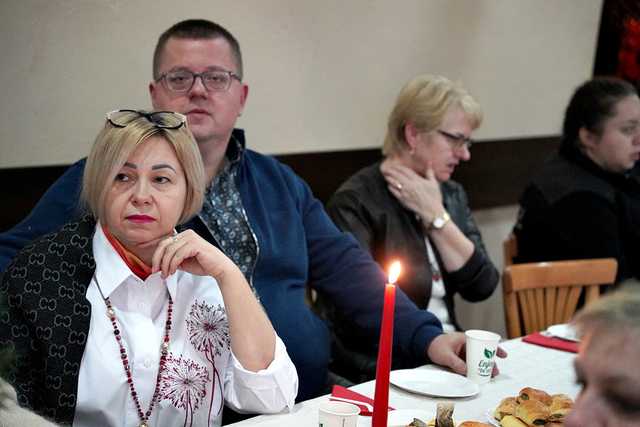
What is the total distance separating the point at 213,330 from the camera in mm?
1766

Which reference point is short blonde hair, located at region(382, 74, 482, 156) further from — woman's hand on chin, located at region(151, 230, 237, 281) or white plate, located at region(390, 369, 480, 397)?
woman's hand on chin, located at region(151, 230, 237, 281)

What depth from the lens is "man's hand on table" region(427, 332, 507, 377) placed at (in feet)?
6.45

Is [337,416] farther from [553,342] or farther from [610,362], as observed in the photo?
[553,342]

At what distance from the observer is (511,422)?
1.54 metres

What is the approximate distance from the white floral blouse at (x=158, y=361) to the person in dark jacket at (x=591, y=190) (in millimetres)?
2085

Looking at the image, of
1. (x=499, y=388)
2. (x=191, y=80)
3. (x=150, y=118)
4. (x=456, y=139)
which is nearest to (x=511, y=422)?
(x=499, y=388)

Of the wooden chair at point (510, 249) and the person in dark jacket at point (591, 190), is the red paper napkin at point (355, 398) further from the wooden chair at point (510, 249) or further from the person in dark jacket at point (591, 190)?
the wooden chair at point (510, 249)

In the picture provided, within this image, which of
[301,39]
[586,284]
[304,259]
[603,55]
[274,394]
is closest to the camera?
[274,394]

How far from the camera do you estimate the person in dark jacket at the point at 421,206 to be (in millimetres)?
2916

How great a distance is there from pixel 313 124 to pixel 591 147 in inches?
50.1

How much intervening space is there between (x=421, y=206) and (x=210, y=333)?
1374 millimetres

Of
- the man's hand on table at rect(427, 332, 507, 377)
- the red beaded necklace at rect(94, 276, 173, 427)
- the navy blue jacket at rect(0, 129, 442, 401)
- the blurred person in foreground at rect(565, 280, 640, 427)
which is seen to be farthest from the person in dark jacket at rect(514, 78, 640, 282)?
the blurred person in foreground at rect(565, 280, 640, 427)

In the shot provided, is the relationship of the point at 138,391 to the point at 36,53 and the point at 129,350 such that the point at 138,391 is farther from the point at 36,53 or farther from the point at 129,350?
the point at 36,53

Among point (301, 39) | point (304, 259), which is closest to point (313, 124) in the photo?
point (301, 39)
